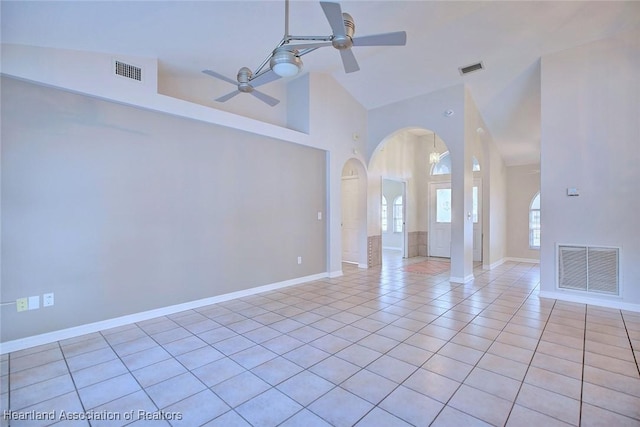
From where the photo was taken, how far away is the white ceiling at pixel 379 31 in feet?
8.55

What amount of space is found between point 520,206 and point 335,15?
7.36 meters

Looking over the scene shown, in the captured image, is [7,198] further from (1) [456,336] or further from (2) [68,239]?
(1) [456,336]

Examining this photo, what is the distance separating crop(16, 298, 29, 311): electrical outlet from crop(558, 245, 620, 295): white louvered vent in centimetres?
619

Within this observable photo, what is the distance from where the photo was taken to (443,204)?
26.7 ft

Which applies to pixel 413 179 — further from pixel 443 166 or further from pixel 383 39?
pixel 383 39

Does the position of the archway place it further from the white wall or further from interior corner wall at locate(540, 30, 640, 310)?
interior corner wall at locate(540, 30, 640, 310)

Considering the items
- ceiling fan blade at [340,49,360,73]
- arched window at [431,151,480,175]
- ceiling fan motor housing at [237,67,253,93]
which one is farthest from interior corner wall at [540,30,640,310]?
ceiling fan motor housing at [237,67,253,93]

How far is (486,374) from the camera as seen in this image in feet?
7.41

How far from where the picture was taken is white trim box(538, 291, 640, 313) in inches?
148

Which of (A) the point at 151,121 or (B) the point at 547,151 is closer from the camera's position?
(A) the point at 151,121

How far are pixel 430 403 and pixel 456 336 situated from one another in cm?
121

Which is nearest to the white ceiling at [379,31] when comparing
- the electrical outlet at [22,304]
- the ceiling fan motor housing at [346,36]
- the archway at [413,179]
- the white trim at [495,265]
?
the ceiling fan motor housing at [346,36]

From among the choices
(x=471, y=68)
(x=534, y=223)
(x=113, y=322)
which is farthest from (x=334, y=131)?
(x=534, y=223)

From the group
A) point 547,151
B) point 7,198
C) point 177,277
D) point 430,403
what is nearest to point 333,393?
point 430,403
